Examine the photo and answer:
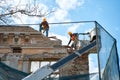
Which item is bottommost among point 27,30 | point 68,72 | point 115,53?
point 68,72

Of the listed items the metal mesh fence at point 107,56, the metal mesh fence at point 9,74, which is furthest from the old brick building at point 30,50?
the metal mesh fence at point 107,56

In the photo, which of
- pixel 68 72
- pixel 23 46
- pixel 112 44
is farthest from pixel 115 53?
pixel 23 46

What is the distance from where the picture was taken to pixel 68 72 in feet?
42.0

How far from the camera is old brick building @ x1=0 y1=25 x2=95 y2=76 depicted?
13.2m

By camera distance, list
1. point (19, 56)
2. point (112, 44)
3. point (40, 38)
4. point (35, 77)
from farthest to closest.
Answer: point (40, 38) → point (19, 56) → point (112, 44) → point (35, 77)

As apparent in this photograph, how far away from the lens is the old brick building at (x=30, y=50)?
13155 mm

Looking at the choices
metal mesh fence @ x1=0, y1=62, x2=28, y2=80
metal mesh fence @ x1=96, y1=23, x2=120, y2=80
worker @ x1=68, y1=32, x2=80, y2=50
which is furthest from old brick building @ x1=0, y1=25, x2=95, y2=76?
metal mesh fence @ x1=96, y1=23, x2=120, y2=80

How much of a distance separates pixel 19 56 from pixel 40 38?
1.64m

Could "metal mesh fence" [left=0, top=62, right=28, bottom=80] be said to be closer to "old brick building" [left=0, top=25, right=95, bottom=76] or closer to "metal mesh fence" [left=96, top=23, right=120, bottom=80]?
"metal mesh fence" [left=96, top=23, right=120, bottom=80]

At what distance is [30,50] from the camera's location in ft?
46.1

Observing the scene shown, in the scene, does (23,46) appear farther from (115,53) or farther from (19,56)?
(115,53)

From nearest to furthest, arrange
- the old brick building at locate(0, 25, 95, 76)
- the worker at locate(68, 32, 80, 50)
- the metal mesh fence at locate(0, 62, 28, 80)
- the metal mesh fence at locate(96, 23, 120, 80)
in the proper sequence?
the metal mesh fence at locate(96, 23, 120, 80) < the metal mesh fence at locate(0, 62, 28, 80) < the old brick building at locate(0, 25, 95, 76) < the worker at locate(68, 32, 80, 50)

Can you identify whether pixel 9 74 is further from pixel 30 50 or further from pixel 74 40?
pixel 30 50

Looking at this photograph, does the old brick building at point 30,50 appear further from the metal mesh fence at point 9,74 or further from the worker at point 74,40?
the metal mesh fence at point 9,74
